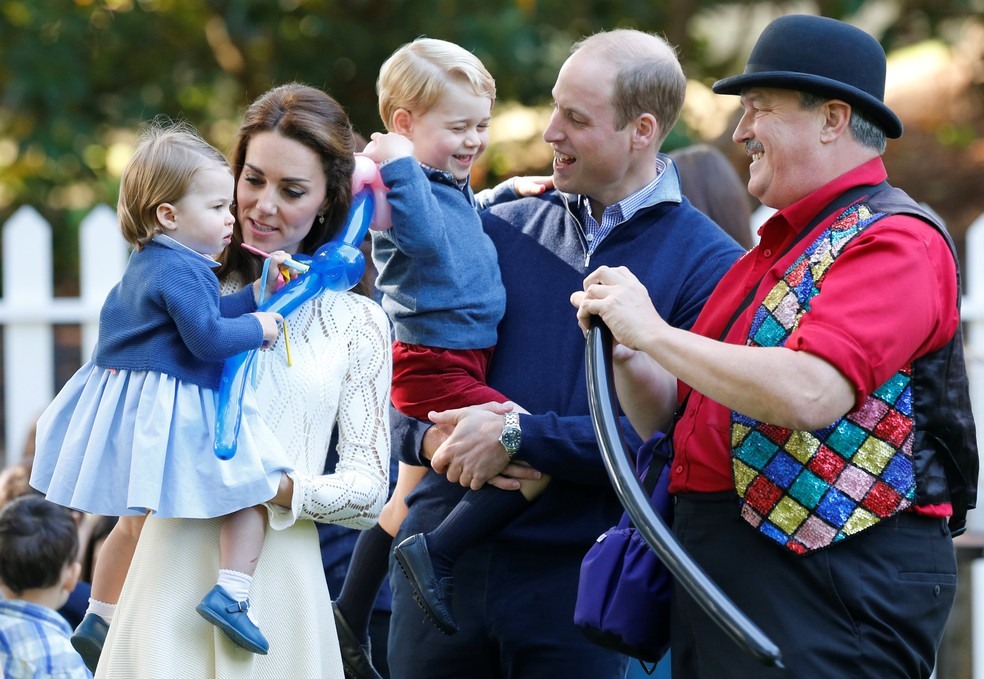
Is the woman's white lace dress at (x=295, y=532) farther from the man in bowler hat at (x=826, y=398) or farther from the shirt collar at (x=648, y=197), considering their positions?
the shirt collar at (x=648, y=197)

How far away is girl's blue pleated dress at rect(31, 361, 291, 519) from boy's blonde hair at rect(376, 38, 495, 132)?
926 mm

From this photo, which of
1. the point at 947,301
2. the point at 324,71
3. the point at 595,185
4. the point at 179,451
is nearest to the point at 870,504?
the point at 947,301

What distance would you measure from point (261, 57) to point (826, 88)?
664cm

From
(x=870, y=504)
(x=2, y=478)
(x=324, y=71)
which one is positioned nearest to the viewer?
(x=870, y=504)

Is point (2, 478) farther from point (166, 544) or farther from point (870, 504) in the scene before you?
point (870, 504)

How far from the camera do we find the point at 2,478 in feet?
14.3

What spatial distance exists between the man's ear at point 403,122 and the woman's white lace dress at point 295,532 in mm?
523

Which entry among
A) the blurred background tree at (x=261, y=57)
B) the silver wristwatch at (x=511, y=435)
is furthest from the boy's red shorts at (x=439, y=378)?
the blurred background tree at (x=261, y=57)

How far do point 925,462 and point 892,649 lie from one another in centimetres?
34

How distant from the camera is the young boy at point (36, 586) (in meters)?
3.46

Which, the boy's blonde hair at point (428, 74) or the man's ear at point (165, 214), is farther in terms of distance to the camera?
the boy's blonde hair at point (428, 74)

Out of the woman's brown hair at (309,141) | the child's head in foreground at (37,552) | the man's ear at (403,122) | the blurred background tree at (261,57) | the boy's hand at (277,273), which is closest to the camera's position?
the boy's hand at (277,273)

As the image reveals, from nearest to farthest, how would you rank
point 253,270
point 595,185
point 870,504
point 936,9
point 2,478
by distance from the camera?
point 870,504 < point 253,270 < point 595,185 < point 2,478 < point 936,9

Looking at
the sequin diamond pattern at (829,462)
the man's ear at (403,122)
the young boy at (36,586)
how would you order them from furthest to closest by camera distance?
the young boy at (36,586)
the man's ear at (403,122)
the sequin diamond pattern at (829,462)
